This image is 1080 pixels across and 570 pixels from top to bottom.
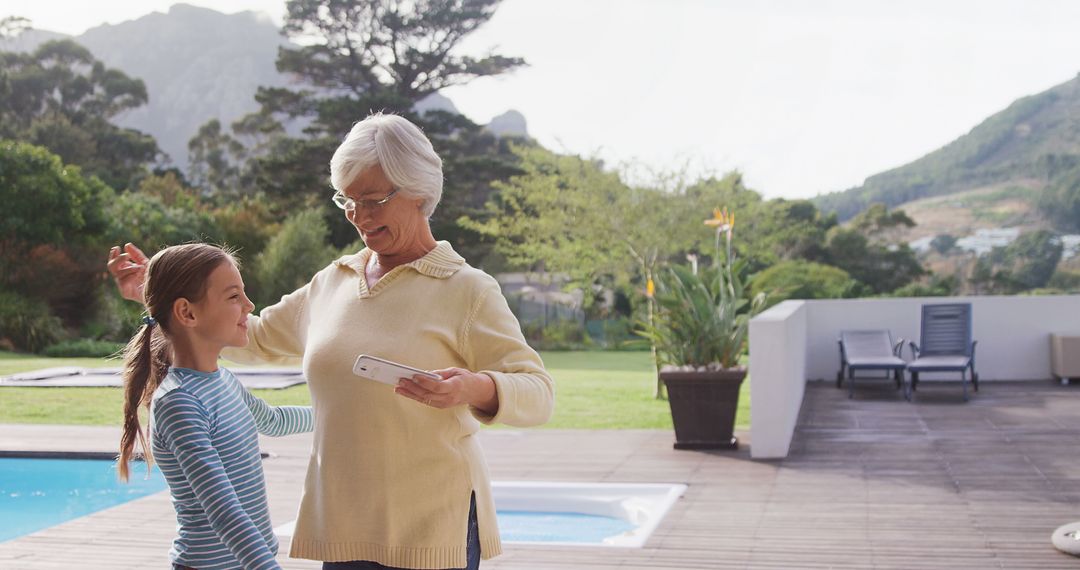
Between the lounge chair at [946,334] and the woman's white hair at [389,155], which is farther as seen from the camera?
the lounge chair at [946,334]

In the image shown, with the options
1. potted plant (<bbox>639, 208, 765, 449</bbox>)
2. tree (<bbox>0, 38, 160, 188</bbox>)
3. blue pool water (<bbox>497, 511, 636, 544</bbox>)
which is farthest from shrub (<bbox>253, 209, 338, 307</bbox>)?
blue pool water (<bbox>497, 511, 636, 544</bbox>)

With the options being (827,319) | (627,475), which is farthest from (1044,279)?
(627,475)

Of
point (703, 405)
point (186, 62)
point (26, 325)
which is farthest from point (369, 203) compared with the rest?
A: point (186, 62)

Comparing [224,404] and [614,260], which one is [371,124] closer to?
[224,404]

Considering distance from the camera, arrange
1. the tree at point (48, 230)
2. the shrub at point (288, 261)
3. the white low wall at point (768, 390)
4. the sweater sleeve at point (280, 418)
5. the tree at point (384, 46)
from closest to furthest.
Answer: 1. the sweater sleeve at point (280, 418)
2. the white low wall at point (768, 390)
3. the tree at point (48, 230)
4. the shrub at point (288, 261)
5. the tree at point (384, 46)

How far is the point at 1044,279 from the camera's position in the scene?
29.9 metres

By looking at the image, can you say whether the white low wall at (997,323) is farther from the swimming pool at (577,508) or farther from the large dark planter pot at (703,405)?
the swimming pool at (577,508)

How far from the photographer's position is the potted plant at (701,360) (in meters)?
7.05

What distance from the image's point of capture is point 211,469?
5.39 ft

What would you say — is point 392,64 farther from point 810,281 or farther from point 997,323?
point 997,323

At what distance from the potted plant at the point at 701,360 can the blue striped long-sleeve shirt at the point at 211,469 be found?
210 inches

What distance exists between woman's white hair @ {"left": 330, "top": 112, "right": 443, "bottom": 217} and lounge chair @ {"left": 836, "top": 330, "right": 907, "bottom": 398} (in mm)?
8725

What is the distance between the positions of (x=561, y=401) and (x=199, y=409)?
32.6ft

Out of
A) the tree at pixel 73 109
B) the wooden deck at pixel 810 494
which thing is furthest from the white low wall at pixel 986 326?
the tree at pixel 73 109
